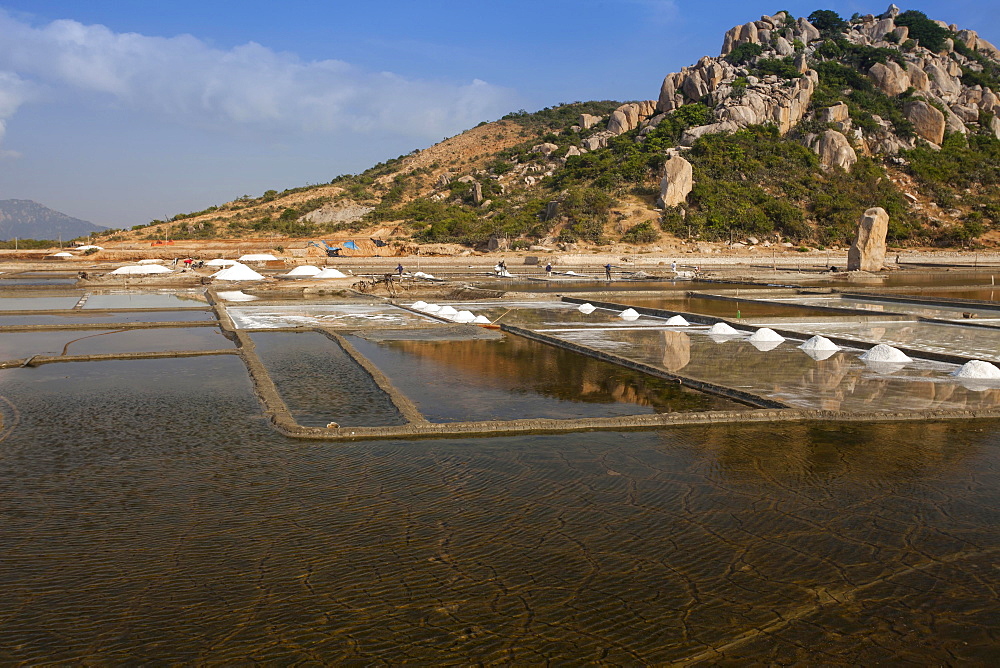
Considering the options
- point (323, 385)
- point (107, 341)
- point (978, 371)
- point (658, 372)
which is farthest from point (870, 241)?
point (107, 341)

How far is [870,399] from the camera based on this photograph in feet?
25.0

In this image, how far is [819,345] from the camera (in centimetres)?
1081

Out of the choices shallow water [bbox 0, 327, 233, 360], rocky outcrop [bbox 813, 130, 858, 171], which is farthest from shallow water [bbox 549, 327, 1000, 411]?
rocky outcrop [bbox 813, 130, 858, 171]

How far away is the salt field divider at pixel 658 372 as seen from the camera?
24.2 feet

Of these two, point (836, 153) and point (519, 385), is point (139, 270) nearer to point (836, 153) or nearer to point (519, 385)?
point (519, 385)

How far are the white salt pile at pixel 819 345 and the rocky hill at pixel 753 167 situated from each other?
1235 inches

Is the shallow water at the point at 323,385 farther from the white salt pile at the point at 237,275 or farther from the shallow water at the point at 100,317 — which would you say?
the white salt pile at the point at 237,275

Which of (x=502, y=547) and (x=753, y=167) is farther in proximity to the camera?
(x=753, y=167)

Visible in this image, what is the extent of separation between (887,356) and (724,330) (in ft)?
10.2

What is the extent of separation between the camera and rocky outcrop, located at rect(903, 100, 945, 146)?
57.4 meters

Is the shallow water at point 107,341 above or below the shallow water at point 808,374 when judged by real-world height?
below

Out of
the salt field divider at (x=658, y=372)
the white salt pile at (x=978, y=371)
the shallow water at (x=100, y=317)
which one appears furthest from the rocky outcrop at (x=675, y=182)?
the white salt pile at (x=978, y=371)

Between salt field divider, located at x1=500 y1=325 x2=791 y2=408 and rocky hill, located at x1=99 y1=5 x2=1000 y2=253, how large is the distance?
30.5 m

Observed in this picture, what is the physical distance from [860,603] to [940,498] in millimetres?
1791
